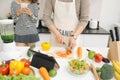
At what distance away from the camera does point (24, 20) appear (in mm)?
1927

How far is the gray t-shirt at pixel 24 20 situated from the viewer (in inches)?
75.4

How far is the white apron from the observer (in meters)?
1.67

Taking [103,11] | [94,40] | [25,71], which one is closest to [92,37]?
[94,40]

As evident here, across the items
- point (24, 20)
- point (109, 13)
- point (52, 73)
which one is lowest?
point (52, 73)

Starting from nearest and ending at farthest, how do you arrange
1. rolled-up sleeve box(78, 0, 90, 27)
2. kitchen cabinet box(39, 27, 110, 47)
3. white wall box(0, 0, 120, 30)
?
rolled-up sleeve box(78, 0, 90, 27) < kitchen cabinet box(39, 27, 110, 47) < white wall box(0, 0, 120, 30)

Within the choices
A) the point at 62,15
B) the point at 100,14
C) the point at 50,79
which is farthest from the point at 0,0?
the point at 50,79

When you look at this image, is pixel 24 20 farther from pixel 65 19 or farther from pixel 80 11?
pixel 80 11

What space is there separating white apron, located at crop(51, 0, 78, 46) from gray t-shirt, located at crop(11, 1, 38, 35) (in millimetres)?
312

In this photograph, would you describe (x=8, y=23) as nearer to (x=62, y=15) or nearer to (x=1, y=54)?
(x=1, y=54)

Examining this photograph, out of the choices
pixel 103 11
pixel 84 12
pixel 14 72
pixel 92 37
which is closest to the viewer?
pixel 14 72

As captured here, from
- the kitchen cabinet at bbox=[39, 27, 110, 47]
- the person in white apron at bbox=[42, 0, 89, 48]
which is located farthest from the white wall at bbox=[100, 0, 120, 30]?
the person in white apron at bbox=[42, 0, 89, 48]

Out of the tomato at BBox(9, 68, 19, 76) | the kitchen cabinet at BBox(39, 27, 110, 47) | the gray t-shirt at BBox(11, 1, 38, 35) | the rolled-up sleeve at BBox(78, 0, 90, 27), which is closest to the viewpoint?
the tomato at BBox(9, 68, 19, 76)

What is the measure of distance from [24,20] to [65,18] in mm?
475

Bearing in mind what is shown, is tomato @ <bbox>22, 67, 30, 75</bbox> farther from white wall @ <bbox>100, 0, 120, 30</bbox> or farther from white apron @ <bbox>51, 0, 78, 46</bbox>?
white wall @ <bbox>100, 0, 120, 30</bbox>
